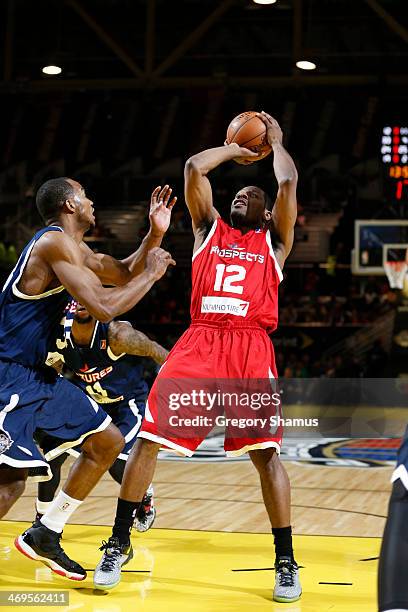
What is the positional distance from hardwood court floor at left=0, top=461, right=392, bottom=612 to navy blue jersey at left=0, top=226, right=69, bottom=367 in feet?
3.87

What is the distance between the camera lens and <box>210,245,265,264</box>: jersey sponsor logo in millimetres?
4957

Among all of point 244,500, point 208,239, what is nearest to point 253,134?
→ point 208,239

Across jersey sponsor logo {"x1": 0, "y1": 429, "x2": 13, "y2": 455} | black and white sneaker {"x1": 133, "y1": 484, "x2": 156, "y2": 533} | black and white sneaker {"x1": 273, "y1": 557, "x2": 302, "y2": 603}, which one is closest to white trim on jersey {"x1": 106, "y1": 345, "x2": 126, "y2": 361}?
black and white sneaker {"x1": 133, "y1": 484, "x2": 156, "y2": 533}

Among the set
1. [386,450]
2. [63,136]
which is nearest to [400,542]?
[386,450]

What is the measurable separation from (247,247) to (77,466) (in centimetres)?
146

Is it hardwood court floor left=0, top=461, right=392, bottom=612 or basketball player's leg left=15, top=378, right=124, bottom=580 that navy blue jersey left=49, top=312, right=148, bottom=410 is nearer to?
hardwood court floor left=0, top=461, right=392, bottom=612

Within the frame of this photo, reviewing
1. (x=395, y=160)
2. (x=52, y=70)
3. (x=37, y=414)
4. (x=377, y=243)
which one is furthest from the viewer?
(x=377, y=243)

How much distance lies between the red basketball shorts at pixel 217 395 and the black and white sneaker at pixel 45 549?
695 mm

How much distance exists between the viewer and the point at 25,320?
175 inches

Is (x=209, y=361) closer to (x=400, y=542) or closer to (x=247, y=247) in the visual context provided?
(x=247, y=247)

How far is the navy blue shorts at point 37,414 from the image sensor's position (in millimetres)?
4250

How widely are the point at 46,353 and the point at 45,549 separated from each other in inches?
39.2

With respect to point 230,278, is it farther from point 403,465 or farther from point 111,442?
point 403,465

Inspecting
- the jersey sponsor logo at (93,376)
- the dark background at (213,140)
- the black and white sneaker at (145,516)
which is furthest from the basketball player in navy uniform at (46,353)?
the dark background at (213,140)
